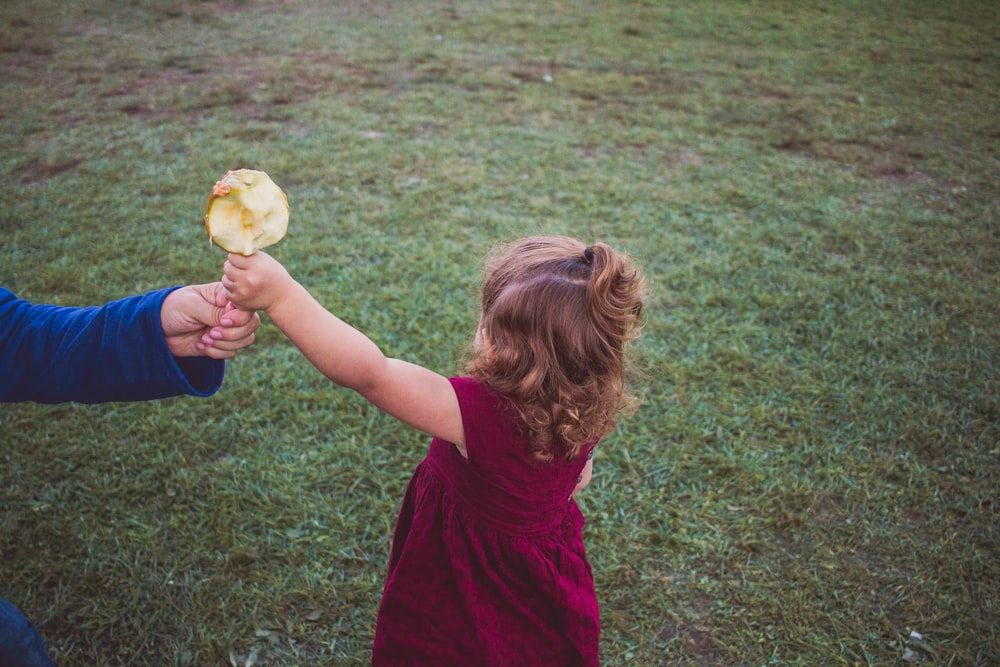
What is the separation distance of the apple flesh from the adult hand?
186mm

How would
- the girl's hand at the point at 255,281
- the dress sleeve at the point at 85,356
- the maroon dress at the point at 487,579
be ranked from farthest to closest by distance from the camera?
the maroon dress at the point at 487,579, the dress sleeve at the point at 85,356, the girl's hand at the point at 255,281

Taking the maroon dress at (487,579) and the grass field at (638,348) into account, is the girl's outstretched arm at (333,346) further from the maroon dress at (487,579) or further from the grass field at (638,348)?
the grass field at (638,348)

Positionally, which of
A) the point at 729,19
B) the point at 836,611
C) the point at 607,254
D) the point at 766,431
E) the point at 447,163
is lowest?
the point at 836,611

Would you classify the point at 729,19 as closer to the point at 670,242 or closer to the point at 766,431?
the point at 670,242

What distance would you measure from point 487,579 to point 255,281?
0.79 metres

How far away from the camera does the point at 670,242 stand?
3.96 meters

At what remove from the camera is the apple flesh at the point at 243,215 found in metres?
1.15

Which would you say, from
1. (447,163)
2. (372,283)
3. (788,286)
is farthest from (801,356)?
(447,163)

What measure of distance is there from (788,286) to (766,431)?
44.8 inches

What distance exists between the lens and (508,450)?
1.39 metres

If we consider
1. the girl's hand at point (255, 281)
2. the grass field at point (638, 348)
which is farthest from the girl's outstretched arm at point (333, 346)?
the grass field at point (638, 348)

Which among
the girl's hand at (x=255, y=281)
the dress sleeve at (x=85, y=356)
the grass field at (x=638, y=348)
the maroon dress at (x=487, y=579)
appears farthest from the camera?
the grass field at (x=638, y=348)

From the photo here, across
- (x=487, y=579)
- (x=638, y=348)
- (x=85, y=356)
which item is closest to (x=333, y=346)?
(x=85, y=356)

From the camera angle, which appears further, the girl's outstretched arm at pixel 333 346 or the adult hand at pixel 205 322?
the adult hand at pixel 205 322
